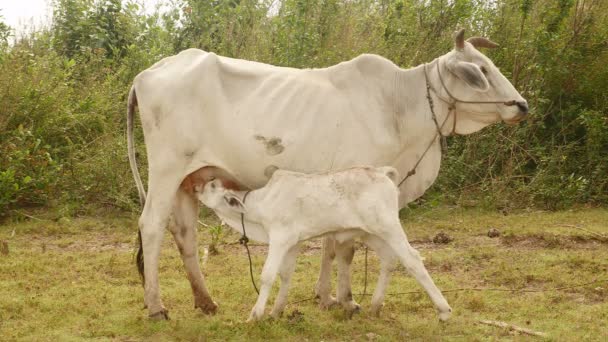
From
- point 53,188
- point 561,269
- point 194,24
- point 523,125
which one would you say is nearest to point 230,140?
point 561,269

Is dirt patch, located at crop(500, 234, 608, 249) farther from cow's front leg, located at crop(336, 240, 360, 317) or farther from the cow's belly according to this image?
the cow's belly

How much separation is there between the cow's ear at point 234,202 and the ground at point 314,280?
65 cm

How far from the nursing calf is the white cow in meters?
0.26

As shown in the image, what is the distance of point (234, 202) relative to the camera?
5.47m

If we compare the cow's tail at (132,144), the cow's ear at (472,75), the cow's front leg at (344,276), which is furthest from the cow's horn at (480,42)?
the cow's tail at (132,144)

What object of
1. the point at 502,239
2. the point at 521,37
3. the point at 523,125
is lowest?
the point at 502,239

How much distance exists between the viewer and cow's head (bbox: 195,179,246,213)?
215 inches

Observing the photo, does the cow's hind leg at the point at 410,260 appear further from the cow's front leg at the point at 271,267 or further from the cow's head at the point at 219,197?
the cow's head at the point at 219,197

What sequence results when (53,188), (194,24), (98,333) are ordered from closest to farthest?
(98,333) < (53,188) < (194,24)

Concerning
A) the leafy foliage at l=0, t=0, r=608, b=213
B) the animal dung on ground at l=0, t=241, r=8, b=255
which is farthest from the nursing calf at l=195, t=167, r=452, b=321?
the leafy foliage at l=0, t=0, r=608, b=213

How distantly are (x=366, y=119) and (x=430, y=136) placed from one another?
1.55 ft

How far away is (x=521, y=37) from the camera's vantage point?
32.7ft

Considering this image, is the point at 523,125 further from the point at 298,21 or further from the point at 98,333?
the point at 98,333

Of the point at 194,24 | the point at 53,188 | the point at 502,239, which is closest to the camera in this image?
the point at 502,239
